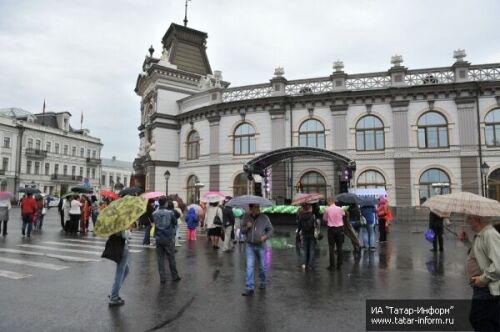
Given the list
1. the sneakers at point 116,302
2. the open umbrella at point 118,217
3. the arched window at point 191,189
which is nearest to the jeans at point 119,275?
the sneakers at point 116,302

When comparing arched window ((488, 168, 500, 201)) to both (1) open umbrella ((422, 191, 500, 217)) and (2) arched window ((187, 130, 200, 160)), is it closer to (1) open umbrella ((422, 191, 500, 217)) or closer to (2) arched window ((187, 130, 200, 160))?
(2) arched window ((187, 130, 200, 160))

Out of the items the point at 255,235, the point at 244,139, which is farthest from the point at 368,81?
the point at 255,235

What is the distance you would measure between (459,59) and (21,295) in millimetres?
28303

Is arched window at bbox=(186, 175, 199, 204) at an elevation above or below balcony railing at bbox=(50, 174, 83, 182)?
below

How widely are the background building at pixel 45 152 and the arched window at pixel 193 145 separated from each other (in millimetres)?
31356

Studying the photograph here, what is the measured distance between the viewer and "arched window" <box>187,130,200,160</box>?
1264 inches

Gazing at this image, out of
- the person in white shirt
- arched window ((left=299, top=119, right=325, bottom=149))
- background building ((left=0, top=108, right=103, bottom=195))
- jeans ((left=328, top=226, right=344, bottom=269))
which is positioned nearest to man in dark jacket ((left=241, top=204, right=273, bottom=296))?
jeans ((left=328, top=226, right=344, bottom=269))

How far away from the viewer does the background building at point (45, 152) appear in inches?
2185

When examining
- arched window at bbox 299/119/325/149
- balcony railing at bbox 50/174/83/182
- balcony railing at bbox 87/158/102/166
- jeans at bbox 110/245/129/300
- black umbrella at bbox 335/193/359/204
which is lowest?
jeans at bbox 110/245/129/300

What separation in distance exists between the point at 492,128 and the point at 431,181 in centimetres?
534

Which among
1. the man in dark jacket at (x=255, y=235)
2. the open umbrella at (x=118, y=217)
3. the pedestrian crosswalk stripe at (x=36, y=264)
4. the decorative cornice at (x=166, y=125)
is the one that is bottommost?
the pedestrian crosswalk stripe at (x=36, y=264)

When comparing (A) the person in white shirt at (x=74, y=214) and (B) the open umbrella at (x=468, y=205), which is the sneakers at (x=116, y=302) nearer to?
(B) the open umbrella at (x=468, y=205)

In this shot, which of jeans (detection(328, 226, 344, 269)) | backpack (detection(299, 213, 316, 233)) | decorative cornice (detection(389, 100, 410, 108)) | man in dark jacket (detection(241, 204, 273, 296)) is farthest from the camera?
decorative cornice (detection(389, 100, 410, 108))

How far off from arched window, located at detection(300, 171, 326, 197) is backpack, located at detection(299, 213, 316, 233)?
17738 mm
